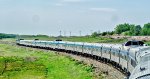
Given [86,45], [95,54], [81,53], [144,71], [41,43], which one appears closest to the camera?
[144,71]

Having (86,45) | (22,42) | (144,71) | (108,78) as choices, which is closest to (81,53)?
(86,45)

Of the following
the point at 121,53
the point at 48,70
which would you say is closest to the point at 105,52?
the point at 48,70

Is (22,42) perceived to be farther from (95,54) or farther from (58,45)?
(95,54)

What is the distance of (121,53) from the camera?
121 feet

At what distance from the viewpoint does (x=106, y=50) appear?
162 ft

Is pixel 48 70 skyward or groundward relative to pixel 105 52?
groundward

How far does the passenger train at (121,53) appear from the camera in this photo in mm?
12250

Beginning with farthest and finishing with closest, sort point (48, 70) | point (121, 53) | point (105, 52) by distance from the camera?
point (48, 70)
point (105, 52)
point (121, 53)

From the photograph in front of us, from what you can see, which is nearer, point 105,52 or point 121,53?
point 121,53

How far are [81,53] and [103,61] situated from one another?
1896 centimetres

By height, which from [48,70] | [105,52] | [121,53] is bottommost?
[48,70]

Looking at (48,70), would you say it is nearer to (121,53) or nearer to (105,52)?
(105,52)

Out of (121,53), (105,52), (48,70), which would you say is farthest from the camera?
(48,70)

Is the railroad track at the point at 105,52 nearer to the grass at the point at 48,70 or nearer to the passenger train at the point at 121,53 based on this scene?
the passenger train at the point at 121,53
